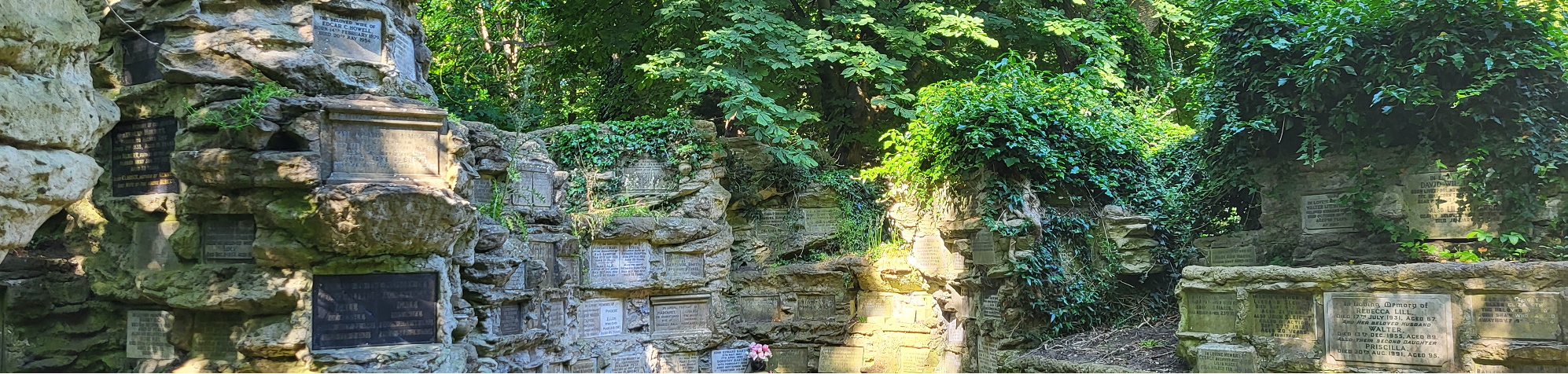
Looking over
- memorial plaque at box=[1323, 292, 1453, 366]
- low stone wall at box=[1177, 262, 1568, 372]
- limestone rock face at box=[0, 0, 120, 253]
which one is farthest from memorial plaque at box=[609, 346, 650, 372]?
memorial plaque at box=[1323, 292, 1453, 366]

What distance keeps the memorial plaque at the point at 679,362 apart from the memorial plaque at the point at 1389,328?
7569 mm

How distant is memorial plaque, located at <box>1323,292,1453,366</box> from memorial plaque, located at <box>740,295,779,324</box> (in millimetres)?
7174

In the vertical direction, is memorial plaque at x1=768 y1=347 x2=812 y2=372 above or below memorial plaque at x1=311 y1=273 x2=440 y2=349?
below

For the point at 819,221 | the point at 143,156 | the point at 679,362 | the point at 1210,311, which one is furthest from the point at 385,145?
the point at 819,221

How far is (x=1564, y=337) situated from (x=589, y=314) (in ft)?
31.2

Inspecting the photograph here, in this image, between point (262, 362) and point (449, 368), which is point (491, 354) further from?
point (262, 362)

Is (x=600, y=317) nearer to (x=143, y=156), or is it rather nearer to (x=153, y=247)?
(x=153, y=247)

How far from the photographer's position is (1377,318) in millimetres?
7188

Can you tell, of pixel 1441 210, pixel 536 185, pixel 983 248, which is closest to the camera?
pixel 1441 210

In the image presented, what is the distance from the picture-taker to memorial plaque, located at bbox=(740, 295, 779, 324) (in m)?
13.1

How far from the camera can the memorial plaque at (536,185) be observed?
10.7m

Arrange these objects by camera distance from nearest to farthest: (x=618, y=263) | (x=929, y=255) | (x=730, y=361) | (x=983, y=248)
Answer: (x=983, y=248), (x=929, y=255), (x=618, y=263), (x=730, y=361)

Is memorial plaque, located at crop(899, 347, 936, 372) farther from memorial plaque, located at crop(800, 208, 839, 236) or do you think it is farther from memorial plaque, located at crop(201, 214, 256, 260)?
memorial plaque, located at crop(201, 214, 256, 260)

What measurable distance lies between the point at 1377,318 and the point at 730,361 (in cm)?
782
